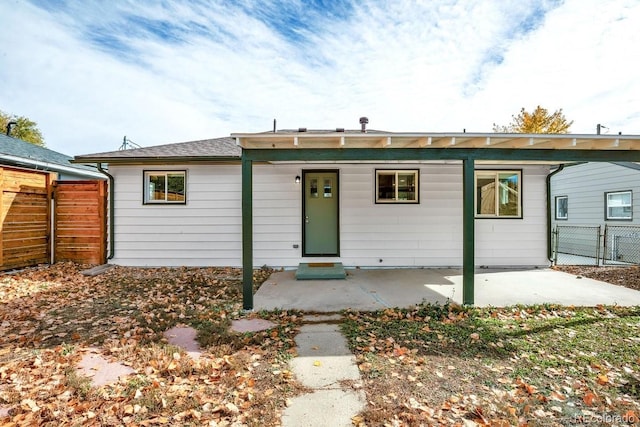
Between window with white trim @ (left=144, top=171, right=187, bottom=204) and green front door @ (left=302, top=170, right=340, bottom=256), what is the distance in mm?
3025

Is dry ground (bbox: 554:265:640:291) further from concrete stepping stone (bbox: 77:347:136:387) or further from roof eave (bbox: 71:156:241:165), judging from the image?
roof eave (bbox: 71:156:241:165)

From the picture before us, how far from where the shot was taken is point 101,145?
21312mm

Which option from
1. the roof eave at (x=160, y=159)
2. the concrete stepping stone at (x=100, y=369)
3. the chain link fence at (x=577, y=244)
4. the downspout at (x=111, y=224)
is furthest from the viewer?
the chain link fence at (x=577, y=244)

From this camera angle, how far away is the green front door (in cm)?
705

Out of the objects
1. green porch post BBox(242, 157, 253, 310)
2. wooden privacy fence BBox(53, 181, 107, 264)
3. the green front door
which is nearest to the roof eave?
wooden privacy fence BBox(53, 181, 107, 264)

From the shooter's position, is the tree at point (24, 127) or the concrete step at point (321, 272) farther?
the tree at point (24, 127)

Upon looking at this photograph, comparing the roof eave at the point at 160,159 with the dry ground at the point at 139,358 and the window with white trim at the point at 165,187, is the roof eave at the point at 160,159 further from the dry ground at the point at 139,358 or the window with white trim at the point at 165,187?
the dry ground at the point at 139,358

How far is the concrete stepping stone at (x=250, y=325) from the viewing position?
11.4 ft

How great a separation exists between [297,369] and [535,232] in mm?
7274

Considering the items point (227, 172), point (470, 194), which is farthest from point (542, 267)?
point (227, 172)

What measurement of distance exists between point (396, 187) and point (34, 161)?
34.6 ft

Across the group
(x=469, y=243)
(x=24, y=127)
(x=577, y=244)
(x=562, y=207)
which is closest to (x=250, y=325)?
(x=469, y=243)

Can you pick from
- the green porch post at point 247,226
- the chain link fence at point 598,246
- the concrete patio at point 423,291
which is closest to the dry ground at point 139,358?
the green porch post at point 247,226

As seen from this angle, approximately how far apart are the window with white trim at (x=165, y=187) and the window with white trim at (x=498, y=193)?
7.33m
